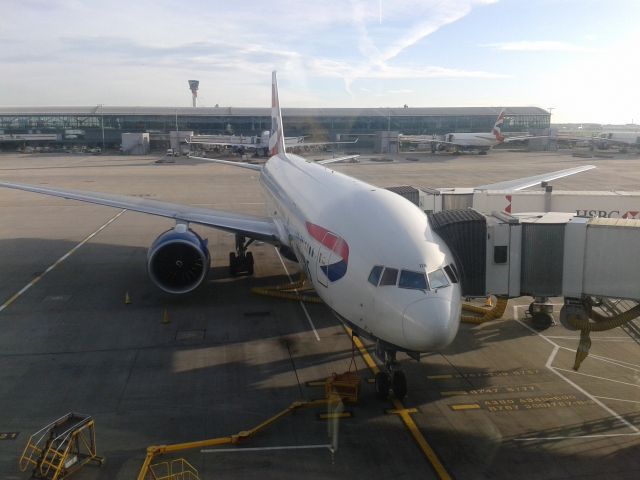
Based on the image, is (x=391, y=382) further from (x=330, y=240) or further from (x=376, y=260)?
(x=330, y=240)

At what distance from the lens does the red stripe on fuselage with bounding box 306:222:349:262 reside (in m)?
12.7

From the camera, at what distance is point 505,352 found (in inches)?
613

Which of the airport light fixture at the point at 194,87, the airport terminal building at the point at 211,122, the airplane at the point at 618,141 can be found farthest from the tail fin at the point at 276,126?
the airport light fixture at the point at 194,87

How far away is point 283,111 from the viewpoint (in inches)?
4766

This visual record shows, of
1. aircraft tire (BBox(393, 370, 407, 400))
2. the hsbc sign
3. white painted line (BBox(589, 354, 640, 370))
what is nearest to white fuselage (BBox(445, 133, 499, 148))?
the hsbc sign

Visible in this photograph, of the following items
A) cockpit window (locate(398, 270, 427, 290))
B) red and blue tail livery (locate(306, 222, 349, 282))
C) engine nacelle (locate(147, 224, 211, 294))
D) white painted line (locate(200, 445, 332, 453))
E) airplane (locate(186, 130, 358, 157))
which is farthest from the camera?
airplane (locate(186, 130, 358, 157))

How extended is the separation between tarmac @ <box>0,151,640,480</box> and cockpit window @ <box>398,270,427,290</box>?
9.61ft

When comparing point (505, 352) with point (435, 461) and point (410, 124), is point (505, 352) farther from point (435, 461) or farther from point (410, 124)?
point (410, 124)

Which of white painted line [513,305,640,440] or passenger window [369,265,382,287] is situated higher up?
passenger window [369,265,382,287]

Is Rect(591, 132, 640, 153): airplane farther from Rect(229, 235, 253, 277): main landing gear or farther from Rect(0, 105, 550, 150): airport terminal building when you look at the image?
Rect(229, 235, 253, 277): main landing gear

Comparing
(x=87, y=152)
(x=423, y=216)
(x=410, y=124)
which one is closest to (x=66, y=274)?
(x=423, y=216)

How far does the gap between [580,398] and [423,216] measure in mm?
5390

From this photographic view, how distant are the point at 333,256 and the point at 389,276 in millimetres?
2082

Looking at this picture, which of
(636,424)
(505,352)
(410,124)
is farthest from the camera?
(410,124)
